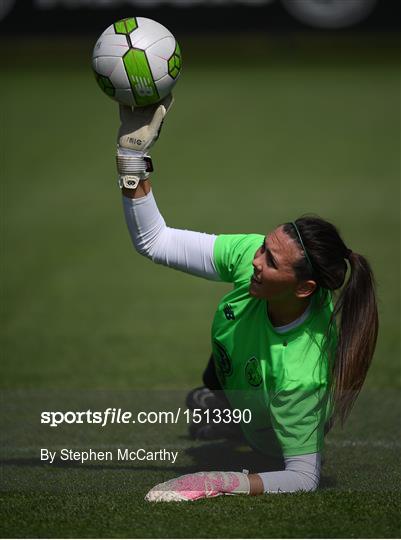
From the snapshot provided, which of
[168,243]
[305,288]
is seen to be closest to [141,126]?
[168,243]

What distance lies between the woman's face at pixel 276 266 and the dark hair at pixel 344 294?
1.3 inches

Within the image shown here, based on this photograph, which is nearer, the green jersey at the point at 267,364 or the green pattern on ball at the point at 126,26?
the green jersey at the point at 267,364

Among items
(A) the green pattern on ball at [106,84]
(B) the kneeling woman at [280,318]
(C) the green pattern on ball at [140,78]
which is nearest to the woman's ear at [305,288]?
(B) the kneeling woman at [280,318]

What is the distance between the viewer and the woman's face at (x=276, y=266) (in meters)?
4.38

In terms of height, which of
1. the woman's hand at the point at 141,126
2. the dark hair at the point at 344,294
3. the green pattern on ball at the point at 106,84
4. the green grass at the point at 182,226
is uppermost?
the green pattern on ball at the point at 106,84

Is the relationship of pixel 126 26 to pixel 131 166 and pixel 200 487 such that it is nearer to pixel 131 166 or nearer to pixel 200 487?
pixel 131 166

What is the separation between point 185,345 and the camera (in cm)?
823

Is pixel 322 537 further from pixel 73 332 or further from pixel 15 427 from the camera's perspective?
pixel 73 332

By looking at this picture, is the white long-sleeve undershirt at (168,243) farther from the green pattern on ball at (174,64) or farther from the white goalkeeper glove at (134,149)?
A: the green pattern on ball at (174,64)

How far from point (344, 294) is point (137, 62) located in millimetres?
1479

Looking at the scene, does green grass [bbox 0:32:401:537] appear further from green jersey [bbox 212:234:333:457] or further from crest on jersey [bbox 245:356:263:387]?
crest on jersey [bbox 245:356:263:387]

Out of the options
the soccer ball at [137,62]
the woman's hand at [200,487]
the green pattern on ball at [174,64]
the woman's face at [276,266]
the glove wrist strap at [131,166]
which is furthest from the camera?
the green pattern on ball at [174,64]

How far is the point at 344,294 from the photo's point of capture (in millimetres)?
4438

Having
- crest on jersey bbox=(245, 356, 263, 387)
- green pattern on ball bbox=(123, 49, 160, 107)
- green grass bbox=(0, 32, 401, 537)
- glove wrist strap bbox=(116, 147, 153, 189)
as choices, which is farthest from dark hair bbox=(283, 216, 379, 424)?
green pattern on ball bbox=(123, 49, 160, 107)
